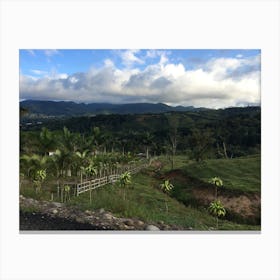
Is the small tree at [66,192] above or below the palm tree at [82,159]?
below

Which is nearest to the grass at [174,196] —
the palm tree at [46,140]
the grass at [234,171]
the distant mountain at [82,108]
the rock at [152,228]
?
the grass at [234,171]

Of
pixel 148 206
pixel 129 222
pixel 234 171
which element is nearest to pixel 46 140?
pixel 129 222

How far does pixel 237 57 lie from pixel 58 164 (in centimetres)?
681

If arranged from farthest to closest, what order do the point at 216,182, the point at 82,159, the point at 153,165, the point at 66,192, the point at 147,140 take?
the point at 147,140 < the point at 153,165 < the point at 216,182 < the point at 82,159 < the point at 66,192

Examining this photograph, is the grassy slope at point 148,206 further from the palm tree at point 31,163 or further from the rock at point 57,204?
the palm tree at point 31,163

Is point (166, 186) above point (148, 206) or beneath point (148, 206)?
above

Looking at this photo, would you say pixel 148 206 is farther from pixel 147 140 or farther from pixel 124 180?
pixel 147 140

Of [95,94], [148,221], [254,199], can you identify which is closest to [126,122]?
[95,94]
